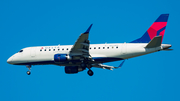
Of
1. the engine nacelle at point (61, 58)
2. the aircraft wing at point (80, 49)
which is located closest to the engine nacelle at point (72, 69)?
the aircraft wing at point (80, 49)

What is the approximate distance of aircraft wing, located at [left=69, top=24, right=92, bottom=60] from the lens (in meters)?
38.9

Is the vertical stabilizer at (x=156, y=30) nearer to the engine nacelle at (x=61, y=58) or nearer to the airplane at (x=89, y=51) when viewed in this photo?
the airplane at (x=89, y=51)

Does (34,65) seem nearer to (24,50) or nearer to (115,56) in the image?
(24,50)

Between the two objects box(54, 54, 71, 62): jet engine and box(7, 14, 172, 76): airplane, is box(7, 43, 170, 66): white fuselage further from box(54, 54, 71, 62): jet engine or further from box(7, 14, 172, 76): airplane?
box(54, 54, 71, 62): jet engine

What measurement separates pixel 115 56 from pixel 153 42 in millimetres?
5342

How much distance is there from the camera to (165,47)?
39969mm

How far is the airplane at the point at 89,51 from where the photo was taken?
40188mm

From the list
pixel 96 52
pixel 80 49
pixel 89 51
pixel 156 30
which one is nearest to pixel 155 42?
pixel 156 30

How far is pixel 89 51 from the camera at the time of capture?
42312 millimetres

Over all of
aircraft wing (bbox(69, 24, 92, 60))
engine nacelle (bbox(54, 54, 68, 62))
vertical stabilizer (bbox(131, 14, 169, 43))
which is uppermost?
vertical stabilizer (bbox(131, 14, 169, 43))

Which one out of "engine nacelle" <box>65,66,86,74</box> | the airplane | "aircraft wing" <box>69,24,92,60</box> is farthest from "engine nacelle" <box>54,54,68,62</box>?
"engine nacelle" <box>65,66,86,74</box>

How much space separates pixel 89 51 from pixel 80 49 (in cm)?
219

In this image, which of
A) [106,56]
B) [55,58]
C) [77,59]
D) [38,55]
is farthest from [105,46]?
[38,55]

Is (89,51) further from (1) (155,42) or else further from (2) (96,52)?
(1) (155,42)
